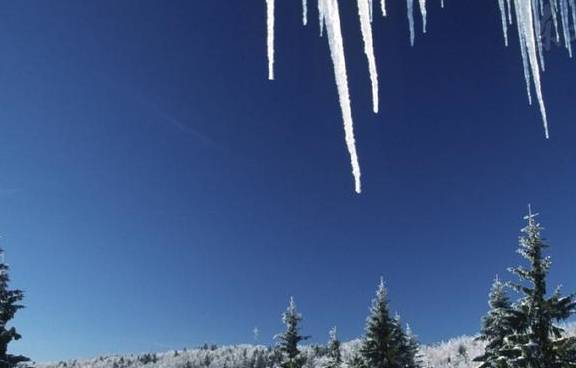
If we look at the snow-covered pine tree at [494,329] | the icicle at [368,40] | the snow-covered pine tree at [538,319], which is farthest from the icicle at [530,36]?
the snow-covered pine tree at [494,329]

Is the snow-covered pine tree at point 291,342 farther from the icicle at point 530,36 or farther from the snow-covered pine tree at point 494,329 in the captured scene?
the icicle at point 530,36

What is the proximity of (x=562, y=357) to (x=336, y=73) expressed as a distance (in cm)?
2329

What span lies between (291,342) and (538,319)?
66.7 feet

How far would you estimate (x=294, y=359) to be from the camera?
132 feet

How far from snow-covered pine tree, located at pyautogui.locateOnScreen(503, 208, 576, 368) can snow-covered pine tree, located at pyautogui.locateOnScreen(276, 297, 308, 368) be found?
1824cm

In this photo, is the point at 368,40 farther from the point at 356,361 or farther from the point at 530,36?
the point at 356,361

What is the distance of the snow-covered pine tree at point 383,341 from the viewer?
3144cm

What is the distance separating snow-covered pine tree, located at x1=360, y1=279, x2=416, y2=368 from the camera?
31438mm

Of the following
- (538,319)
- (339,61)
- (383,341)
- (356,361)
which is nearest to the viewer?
(339,61)

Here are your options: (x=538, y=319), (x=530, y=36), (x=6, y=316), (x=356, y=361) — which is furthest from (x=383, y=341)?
(x=530, y=36)

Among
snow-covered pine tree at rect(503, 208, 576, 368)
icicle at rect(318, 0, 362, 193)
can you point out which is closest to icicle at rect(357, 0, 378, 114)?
icicle at rect(318, 0, 362, 193)

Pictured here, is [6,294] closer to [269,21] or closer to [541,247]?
[541,247]

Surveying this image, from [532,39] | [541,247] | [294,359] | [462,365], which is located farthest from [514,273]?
[462,365]

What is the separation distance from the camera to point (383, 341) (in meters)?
31.8
